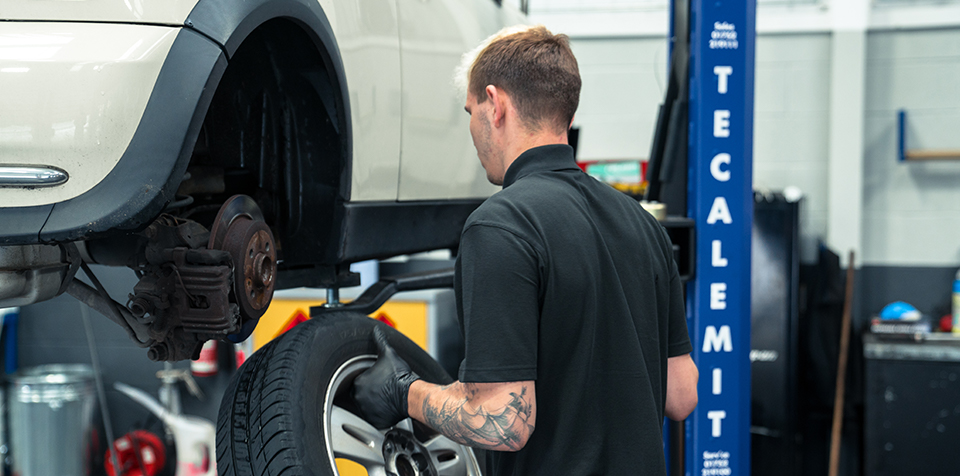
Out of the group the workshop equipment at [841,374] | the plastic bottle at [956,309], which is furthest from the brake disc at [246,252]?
the plastic bottle at [956,309]

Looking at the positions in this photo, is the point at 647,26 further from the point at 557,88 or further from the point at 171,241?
the point at 171,241

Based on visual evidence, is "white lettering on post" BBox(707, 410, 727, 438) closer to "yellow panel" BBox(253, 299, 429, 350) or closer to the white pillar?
"yellow panel" BBox(253, 299, 429, 350)

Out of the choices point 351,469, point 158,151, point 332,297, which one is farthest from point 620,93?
point 158,151

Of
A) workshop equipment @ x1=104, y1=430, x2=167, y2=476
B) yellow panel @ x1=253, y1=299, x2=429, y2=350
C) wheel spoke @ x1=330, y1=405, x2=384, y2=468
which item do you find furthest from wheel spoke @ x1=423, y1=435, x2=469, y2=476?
workshop equipment @ x1=104, y1=430, x2=167, y2=476

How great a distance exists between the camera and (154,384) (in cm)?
474

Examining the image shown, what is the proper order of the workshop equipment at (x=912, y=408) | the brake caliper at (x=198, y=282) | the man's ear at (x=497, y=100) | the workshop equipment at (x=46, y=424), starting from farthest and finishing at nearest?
the workshop equipment at (x=46, y=424)
the workshop equipment at (x=912, y=408)
the man's ear at (x=497, y=100)
the brake caliper at (x=198, y=282)

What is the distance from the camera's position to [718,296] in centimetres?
231

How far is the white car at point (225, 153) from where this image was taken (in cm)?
92

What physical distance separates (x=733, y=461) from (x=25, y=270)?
2.09m

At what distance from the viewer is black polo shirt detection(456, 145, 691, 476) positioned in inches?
41.4

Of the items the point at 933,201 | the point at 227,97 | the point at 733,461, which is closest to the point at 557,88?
the point at 227,97

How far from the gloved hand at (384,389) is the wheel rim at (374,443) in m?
0.03

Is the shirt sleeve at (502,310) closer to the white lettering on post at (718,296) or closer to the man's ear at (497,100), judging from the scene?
the man's ear at (497,100)

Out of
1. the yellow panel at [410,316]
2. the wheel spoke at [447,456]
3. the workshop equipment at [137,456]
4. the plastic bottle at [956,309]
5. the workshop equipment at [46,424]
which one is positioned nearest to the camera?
the wheel spoke at [447,456]
